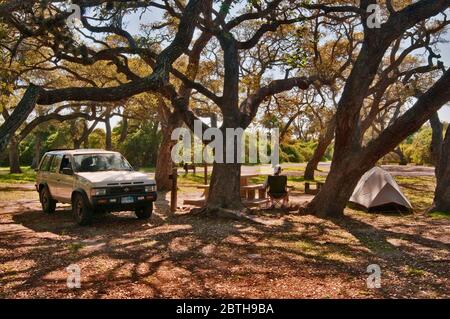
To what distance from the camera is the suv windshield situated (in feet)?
41.6

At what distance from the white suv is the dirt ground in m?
0.52

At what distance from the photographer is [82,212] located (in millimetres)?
11672

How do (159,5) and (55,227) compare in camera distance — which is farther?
(159,5)

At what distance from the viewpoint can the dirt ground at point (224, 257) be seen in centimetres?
632

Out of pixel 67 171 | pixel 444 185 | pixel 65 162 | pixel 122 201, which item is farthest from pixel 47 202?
pixel 444 185

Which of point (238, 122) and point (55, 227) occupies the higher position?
point (238, 122)

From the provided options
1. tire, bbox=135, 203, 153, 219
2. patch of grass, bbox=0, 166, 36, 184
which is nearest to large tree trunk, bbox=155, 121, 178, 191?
tire, bbox=135, 203, 153, 219

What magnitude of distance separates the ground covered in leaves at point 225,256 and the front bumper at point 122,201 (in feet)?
1.67

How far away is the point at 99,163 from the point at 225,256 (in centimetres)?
618

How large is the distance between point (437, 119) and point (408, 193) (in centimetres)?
469

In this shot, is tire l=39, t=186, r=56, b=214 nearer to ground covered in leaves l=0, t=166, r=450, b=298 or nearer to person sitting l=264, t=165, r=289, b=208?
ground covered in leaves l=0, t=166, r=450, b=298

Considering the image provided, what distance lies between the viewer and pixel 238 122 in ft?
45.1

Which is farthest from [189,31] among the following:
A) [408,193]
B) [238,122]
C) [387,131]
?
[408,193]
